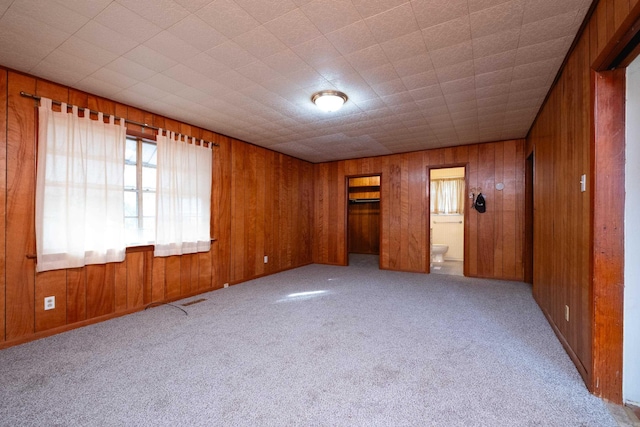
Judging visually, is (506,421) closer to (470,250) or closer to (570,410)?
(570,410)

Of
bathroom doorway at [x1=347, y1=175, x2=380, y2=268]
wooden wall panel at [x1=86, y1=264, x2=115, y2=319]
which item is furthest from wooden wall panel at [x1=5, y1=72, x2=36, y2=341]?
bathroom doorway at [x1=347, y1=175, x2=380, y2=268]

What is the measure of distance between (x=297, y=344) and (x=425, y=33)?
2581 mm

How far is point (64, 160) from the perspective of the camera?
2.60 meters

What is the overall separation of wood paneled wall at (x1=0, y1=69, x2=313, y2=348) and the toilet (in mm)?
3505

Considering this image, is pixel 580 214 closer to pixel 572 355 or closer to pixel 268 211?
pixel 572 355

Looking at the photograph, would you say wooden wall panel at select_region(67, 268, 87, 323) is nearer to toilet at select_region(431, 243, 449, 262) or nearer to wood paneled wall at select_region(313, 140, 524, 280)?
wood paneled wall at select_region(313, 140, 524, 280)

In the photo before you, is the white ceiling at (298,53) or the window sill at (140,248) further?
the window sill at (140,248)

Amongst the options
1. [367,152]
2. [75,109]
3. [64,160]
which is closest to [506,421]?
[64,160]

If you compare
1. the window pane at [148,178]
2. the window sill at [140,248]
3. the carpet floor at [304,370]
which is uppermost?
the window pane at [148,178]

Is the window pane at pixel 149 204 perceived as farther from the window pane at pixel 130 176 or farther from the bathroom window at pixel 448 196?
the bathroom window at pixel 448 196

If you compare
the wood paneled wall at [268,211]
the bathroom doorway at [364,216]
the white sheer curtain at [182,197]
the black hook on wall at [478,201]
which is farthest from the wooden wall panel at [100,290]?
the bathroom doorway at [364,216]

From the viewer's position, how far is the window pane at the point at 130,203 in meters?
3.21

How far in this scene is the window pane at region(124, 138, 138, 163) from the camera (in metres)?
3.23

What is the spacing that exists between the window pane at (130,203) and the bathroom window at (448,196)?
643 cm
